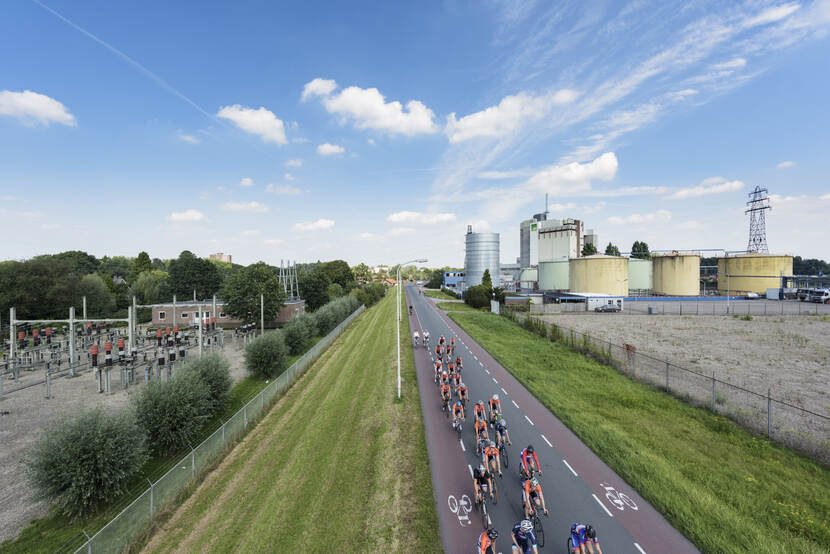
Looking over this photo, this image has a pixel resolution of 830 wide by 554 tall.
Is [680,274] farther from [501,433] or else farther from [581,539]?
[581,539]

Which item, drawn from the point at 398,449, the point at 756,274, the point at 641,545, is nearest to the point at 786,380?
the point at 641,545

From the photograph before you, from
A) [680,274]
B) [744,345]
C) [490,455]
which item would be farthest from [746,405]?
[680,274]

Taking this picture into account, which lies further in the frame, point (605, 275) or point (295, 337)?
point (605, 275)

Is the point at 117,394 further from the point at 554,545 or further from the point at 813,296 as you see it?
the point at 813,296

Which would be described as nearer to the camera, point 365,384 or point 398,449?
point 398,449

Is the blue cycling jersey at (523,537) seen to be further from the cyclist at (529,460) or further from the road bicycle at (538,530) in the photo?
the cyclist at (529,460)
